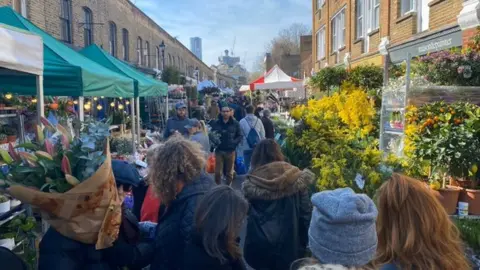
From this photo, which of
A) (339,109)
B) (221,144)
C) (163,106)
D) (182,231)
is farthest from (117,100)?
(182,231)

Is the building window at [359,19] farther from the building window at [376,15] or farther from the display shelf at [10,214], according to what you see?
the display shelf at [10,214]

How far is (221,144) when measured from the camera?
25.2ft

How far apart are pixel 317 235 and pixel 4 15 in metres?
4.85

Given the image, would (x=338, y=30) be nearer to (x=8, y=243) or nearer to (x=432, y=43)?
(x=432, y=43)

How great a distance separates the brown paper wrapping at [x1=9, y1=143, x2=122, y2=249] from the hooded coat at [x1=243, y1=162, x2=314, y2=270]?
1.34 metres

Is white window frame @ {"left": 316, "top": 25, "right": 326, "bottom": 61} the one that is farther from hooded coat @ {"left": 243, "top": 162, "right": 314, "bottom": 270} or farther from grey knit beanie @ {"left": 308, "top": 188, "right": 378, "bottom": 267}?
grey knit beanie @ {"left": 308, "top": 188, "right": 378, "bottom": 267}

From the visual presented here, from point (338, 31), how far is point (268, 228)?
18707 millimetres

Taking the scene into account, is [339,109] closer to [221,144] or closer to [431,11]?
[221,144]

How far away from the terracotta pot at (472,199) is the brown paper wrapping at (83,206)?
422cm

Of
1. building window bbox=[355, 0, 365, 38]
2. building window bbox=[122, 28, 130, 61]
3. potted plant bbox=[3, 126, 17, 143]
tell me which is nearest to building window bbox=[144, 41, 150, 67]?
building window bbox=[122, 28, 130, 61]

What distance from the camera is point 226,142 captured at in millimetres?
7668

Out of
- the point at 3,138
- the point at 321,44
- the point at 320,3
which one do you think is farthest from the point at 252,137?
the point at 320,3

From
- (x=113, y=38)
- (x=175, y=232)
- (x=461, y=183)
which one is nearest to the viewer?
(x=175, y=232)

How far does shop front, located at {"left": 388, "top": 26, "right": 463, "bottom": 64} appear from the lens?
27.0 feet
